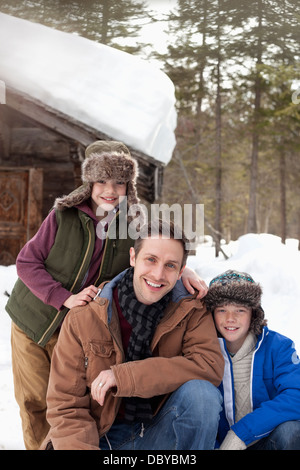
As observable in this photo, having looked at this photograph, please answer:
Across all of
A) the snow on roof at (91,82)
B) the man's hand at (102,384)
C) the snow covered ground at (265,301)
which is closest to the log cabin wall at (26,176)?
the snow on roof at (91,82)

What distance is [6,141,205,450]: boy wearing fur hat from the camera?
255cm

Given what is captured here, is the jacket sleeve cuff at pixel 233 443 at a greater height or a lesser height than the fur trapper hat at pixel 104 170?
lesser

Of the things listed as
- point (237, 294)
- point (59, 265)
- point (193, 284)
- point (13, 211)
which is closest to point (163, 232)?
point (193, 284)

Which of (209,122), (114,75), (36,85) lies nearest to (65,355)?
(36,85)

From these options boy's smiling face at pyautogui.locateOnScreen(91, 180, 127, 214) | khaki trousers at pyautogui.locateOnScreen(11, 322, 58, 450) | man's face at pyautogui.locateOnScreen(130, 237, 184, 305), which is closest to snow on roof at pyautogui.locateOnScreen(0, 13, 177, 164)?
boy's smiling face at pyautogui.locateOnScreen(91, 180, 127, 214)

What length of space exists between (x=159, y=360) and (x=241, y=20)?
1506cm

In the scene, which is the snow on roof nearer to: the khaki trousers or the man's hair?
the khaki trousers

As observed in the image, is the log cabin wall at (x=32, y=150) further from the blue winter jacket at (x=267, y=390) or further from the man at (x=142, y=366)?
the blue winter jacket at (x=267, y=390)

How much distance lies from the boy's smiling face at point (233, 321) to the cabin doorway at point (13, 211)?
22.2 ft

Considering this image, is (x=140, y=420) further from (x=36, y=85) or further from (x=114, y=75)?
(x=114, y=75)

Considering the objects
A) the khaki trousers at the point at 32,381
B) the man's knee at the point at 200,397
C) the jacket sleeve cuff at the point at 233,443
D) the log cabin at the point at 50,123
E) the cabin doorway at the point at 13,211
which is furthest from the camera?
the cabin doorway at the point at 13,211

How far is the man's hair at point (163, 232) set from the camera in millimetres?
2143

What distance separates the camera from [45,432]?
2752 millimetres

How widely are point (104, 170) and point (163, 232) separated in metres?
0.74
